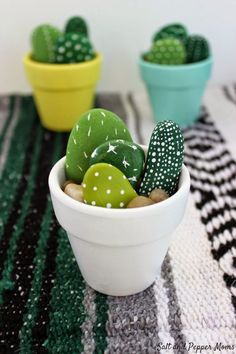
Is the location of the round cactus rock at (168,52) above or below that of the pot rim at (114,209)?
below

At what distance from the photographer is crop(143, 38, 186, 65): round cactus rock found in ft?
2.16

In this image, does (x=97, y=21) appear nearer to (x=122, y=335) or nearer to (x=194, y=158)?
(x=194, y=158)

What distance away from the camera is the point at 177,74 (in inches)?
26.2

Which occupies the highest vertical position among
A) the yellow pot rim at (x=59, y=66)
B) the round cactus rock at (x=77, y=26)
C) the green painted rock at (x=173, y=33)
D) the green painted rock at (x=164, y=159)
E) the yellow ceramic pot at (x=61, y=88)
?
the green painted rock at (x=164, y=159)

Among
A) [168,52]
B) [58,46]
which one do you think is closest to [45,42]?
[58,46]

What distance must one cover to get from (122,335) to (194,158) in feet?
1.04

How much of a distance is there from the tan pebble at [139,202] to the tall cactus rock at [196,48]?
421 millimetres

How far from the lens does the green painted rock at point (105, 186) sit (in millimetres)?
319

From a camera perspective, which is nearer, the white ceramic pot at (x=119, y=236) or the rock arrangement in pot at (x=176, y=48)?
the white ceramic pot at (x=119, y=236)

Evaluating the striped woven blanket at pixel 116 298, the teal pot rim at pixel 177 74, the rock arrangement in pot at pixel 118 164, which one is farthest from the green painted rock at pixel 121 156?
the teal pot rim at pixel 177 74

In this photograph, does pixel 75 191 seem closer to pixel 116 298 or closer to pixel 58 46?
pixel 116 298

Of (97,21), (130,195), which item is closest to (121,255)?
(130,195)

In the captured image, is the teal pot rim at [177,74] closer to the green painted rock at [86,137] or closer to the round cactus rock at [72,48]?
the round cactus rock at [72,48]

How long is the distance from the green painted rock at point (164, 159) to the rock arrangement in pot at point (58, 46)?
0.35m
